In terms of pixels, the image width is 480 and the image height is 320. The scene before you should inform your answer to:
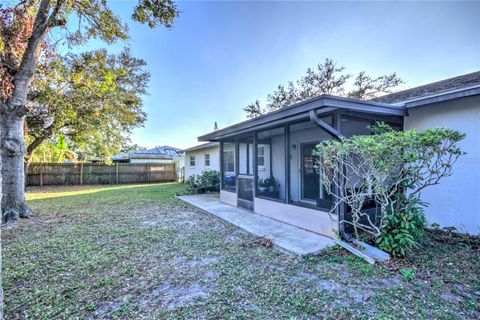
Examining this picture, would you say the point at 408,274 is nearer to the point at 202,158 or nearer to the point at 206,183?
the point at 206,183

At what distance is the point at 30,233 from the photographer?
5.34m

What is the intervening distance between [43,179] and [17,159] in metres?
12.0

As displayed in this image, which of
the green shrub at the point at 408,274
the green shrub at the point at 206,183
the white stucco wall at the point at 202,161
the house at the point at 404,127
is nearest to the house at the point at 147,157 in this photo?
the white stucco wall at the point at 202,161

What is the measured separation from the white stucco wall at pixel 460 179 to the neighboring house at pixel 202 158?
32.3 ft

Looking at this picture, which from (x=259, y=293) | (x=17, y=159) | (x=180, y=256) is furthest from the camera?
(x=17, y=159)

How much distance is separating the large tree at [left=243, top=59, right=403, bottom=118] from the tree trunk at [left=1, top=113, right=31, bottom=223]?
16.7 m

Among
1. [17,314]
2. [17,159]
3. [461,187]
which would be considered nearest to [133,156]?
[17,159]

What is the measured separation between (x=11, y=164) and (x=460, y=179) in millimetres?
10694

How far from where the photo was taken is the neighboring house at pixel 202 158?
13883 mm

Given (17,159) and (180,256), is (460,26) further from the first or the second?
(17,159)

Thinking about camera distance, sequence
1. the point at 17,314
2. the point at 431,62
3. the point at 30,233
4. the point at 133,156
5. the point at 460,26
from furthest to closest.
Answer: the point at 133,156
the point at 431,62
the point at 460,26
the point at 30,233
the point at 17,314

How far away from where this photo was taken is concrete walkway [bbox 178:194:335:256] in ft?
14.0

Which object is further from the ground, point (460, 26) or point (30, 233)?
point (460, 26)

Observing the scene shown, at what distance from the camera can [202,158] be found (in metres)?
15.6
